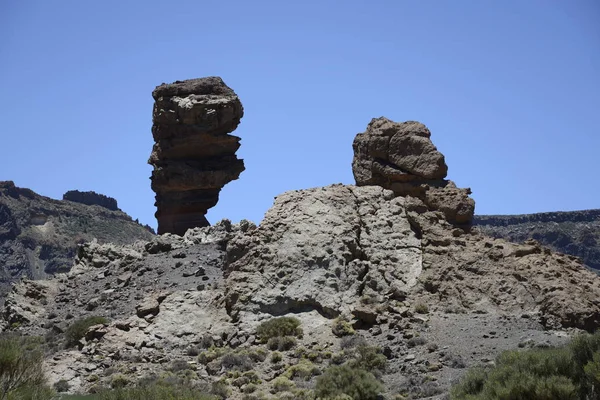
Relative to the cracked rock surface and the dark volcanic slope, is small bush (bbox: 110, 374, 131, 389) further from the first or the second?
the dark volcanic slope

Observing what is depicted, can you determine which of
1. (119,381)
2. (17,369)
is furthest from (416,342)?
(17,369)

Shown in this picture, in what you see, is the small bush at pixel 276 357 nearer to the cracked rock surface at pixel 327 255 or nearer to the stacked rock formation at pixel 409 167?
the cracked rock surface at pixel 327 255

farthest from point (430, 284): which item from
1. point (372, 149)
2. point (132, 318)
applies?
point (132, 318)

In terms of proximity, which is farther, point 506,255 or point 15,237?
Result: point 15,237

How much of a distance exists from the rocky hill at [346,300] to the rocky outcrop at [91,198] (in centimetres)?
11044

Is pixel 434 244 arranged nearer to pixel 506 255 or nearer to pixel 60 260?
pixel 506 255

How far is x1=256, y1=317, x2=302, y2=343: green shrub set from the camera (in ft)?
105

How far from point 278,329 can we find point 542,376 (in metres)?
12.0

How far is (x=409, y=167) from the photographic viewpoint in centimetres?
3784

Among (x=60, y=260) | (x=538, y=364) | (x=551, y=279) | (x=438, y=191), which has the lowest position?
(x=538, y=364)

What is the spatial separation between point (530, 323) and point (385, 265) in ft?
20.9

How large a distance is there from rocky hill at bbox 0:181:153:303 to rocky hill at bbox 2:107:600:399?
76.9 meters

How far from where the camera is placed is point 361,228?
36.9 meters

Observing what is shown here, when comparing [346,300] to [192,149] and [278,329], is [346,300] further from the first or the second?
[192,149]
